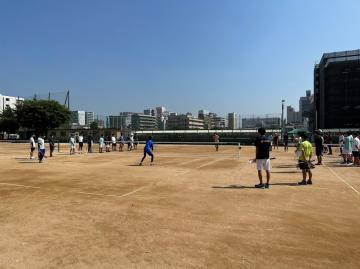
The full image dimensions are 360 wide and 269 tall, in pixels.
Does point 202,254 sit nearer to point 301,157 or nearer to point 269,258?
point 269,258

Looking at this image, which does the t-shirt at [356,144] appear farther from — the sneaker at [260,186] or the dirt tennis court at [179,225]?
the sneaker at [260,186]

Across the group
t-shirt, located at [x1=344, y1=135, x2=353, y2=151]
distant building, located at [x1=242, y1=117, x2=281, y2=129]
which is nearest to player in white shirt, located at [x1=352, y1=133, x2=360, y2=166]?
t-shirt, located at [x1=344, y1=135, x2=353, y2=151]

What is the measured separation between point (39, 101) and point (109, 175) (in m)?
61.5

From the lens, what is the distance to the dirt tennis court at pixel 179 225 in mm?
5305

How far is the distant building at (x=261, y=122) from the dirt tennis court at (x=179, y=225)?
4933cm

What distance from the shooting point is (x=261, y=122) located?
67000 millimetres

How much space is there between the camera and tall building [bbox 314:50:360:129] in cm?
7788

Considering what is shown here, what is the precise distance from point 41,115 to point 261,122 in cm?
3906

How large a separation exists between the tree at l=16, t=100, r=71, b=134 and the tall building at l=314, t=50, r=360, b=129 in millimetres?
51856

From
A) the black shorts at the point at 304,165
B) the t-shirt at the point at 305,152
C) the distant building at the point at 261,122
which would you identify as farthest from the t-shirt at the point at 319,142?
the distant building at the point at 261,122

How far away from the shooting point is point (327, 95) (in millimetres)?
81625

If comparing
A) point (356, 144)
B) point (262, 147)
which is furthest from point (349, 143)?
point (262, 147)

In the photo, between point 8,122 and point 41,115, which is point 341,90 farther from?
point 8,122

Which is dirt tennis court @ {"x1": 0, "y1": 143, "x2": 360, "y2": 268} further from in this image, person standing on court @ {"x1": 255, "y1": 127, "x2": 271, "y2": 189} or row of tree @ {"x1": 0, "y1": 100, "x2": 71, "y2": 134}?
row of tree @ {"x1": 0, "y1": 100, "x2": 71, "y2": 134}
